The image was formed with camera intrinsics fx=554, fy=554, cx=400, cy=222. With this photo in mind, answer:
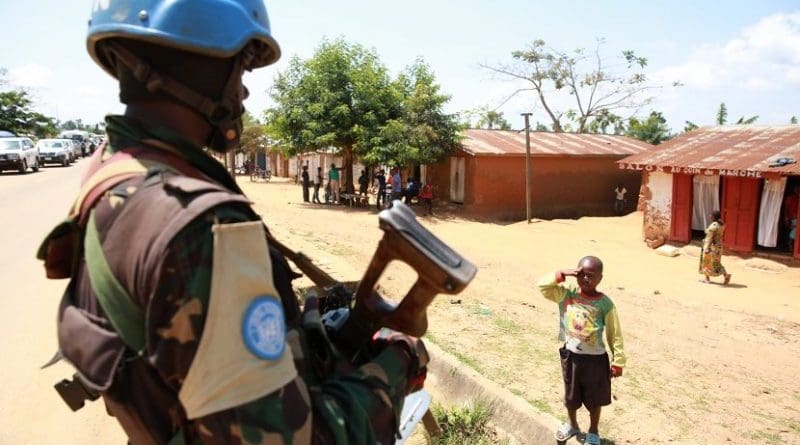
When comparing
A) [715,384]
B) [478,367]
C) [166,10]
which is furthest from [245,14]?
[715,384]

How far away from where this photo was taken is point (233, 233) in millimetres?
897

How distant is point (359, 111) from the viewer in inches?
739

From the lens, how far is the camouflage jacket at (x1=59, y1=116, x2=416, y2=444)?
0.89 meters

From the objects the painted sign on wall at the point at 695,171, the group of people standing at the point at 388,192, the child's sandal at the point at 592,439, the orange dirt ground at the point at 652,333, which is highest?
the painted sign on wall at the point at 695,171

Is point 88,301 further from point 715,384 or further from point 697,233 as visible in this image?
point 697,233

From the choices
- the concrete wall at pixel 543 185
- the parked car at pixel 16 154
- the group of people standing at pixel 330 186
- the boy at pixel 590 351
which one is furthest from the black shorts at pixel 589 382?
the parked car at pixel 16 154

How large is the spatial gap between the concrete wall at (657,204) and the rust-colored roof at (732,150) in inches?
24.4

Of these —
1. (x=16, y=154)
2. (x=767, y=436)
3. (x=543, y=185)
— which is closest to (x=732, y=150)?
(x=543, y=185)

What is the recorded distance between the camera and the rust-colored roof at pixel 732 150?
1213 centimetres

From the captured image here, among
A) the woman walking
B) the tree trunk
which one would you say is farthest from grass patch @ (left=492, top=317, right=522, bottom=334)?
the tree trunk

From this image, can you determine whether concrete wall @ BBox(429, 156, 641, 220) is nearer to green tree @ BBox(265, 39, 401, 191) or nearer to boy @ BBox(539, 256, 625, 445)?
green tree @ BBox(265, 39, 401, 191)

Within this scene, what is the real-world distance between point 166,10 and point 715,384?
5634 millimetres

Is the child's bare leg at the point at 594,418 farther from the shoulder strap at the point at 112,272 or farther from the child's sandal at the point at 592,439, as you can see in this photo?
the shoulder strap at the point at 112,272

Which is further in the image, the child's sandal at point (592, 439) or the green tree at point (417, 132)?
the green tree at point (417, 132)
